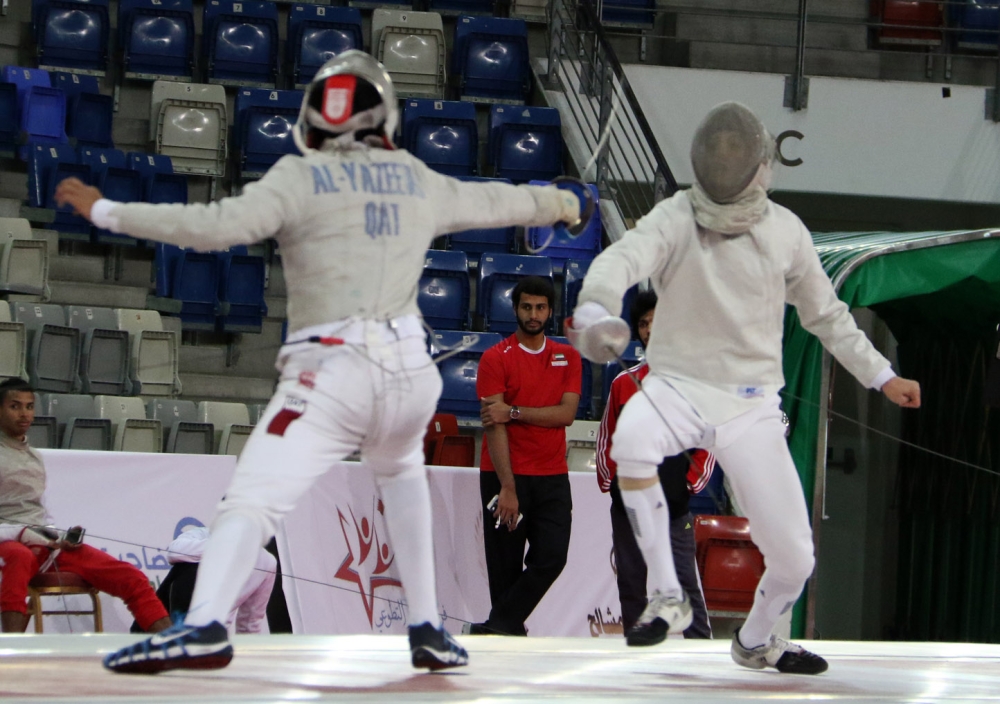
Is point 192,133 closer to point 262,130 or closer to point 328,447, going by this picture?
point 262,130

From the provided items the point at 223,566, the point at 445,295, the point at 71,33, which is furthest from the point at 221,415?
the point at 223,566

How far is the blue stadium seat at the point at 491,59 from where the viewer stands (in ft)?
31.7

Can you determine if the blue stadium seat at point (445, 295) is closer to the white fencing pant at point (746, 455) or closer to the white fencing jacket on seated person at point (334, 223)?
the white fencing pant at point (746, 455)

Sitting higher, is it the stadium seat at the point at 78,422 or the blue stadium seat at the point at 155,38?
the blue stadium seat at the point at 155,38

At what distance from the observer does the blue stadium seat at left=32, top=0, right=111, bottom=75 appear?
9.25 metres

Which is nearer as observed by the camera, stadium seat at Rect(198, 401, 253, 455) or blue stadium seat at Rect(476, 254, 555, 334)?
stadium seat at Rect(198, 401, 253, 455)

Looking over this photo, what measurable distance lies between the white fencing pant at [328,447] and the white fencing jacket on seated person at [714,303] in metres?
0.69

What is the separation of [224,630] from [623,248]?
4.62 ft

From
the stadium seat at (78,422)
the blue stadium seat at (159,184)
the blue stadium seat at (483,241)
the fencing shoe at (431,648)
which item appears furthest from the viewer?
the blue stadium seat at (483,241)

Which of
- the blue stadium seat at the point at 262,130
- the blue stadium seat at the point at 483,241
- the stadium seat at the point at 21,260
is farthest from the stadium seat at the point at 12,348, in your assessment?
the blue stadium seat at the point at 483,241

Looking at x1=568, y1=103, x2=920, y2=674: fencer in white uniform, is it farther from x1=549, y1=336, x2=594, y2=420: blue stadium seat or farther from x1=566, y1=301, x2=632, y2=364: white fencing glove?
x1=549, y1=336, x2=594, y2=420: blue stadium seat

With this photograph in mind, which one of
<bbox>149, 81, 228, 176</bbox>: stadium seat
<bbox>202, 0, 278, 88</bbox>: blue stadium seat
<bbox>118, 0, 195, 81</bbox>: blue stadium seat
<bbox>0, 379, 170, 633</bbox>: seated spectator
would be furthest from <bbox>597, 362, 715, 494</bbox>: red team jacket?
<bbox>118, 0, 195, 81</bbox>: blue stadium seat

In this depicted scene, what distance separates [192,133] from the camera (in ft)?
29.5

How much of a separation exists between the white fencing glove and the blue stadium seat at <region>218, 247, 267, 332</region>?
4.99 metres
